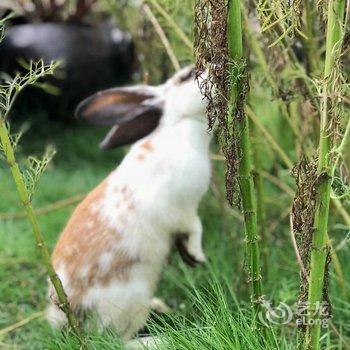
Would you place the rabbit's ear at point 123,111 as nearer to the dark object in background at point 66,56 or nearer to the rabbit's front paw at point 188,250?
the rabbit's front paw at point 188,250

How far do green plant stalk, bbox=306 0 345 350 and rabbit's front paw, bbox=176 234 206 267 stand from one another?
0.56 m

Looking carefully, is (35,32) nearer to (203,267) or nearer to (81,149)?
(81,149)

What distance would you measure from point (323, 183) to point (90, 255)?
679 mm

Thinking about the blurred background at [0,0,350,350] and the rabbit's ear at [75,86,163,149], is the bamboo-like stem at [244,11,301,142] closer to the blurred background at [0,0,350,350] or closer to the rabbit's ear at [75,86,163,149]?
the blurred background at [0,0,350,350]

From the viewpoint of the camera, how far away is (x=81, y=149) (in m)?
3.40

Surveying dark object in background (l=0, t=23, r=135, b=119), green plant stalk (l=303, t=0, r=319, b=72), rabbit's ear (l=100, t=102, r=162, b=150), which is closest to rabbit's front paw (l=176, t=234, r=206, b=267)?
rabbit's ear (l=100, t=102, r=162, b=150)

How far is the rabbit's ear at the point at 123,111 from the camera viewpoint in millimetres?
1705

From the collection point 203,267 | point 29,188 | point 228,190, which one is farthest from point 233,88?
point 203,267

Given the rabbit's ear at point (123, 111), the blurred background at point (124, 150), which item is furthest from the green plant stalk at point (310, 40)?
the rabbit's ear at point (123, 111)

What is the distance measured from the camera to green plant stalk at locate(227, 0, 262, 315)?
114 cm

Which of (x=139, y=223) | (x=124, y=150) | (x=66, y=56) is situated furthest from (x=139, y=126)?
(x=66, y=56)

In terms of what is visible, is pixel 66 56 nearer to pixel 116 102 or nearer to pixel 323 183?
pixel 116 102

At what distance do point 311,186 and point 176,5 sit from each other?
32.3 inches

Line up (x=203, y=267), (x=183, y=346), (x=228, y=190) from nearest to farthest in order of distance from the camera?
(x=228, y=190) < (x=183, y=346) < (x=203, y=267)
